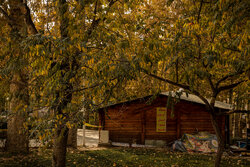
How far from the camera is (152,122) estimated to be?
18656 mm

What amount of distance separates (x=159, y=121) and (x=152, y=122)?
0.53 metres

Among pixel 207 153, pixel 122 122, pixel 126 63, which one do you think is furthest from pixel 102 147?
pixel 126 63

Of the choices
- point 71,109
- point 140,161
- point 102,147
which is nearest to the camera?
point 71,109

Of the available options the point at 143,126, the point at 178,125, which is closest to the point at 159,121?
the point at 143,126

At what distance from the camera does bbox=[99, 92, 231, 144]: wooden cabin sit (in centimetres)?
1827

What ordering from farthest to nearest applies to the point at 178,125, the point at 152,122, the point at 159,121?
the point at 152,122 < the point at 159,121 < the point at 178,125

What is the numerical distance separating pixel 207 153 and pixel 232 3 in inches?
523

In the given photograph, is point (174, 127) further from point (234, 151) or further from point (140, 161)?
point (140, 161)

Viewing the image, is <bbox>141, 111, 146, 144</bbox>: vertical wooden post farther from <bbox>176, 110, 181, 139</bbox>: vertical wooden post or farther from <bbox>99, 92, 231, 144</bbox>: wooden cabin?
<bbox>176, 110, 181, 139</bbox>: vertical wooden post

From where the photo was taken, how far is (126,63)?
4547 mm

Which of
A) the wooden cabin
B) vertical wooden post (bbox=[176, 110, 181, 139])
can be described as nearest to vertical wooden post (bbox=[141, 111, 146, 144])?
the wooden cabin

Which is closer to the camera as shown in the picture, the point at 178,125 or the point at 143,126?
the point at 178,125

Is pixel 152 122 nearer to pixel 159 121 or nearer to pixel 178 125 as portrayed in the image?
pixel 159 121

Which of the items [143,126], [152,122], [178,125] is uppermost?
[152,122]
